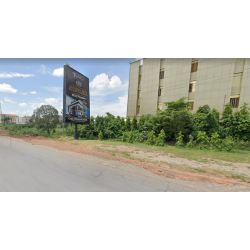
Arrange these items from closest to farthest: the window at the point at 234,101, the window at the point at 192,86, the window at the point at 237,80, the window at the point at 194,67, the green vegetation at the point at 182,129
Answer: the green vegetation at the point at 182,129 < the window at the point at 237,80 < the window at the point at 234,101 < the window at the point at 194,67 < the window at the point at 192,86

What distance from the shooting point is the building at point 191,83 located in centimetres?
935

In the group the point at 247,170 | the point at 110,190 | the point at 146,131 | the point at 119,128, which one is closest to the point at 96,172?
the point at 110,190

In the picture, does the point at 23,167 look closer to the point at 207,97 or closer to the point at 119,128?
the point at 119,128

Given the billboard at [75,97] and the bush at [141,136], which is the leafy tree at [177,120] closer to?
the bush at [141,136]

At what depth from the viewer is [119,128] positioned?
11336mm

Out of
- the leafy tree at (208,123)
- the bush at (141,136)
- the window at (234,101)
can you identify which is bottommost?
the bush at (141,136)

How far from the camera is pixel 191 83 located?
11828 mm

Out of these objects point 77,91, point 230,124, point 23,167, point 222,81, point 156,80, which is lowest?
point 23,167

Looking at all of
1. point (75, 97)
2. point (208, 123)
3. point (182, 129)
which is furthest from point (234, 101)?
point (75, 97)

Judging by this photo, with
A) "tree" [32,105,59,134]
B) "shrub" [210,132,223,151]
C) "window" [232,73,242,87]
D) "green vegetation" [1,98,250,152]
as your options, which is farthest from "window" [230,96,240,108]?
"tree" [32,105,59,134]

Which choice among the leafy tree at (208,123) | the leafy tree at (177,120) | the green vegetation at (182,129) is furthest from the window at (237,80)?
the leafy tree at (177,120)

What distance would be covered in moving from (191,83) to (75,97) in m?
11.1

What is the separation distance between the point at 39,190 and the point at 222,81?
45.0 ft

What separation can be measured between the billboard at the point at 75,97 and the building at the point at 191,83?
16.0 ft
